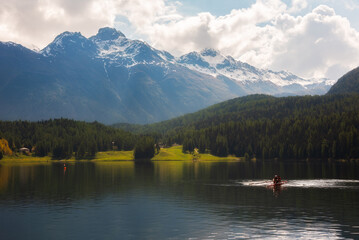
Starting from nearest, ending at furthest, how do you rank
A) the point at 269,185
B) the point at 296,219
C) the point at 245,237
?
the point at 245,237
the point at 296,219
the point at 269,185

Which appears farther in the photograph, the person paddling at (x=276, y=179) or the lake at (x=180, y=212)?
the person paddling at (x=276, y=179)

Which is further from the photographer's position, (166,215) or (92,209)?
(92,209)

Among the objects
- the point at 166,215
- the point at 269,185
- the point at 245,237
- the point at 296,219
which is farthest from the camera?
the point at 269,185

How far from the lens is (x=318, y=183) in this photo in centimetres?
12281

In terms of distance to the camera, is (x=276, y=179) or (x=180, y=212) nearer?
(x=180, y=212)

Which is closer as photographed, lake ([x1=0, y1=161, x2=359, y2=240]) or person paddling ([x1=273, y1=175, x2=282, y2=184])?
lake ([x1=0, y1=161, x2=359, y2=240])

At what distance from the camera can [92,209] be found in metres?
78.7

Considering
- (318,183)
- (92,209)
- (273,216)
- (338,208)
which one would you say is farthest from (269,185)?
(92,209)

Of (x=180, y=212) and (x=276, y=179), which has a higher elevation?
(x=276, y=179)

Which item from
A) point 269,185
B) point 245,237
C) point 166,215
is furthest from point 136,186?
point 245,237

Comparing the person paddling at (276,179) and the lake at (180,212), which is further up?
the person paddling at (276,179)

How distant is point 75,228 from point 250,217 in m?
30.7

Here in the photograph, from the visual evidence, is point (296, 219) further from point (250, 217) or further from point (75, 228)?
point (75, 228)

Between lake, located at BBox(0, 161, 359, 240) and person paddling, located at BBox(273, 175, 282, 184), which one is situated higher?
person paddling, located at BBox(273, 175, 282, 184)
